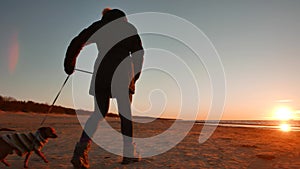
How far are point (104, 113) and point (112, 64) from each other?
770mm

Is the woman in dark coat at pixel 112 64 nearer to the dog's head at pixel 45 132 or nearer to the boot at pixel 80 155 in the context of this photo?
the boot at pixel 80 155

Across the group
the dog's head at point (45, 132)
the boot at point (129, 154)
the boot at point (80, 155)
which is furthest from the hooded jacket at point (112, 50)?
the dog's head at point (45, 132)

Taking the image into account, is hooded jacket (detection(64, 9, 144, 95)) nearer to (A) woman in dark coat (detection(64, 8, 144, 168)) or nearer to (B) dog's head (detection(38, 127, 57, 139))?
(A) woman in dark coat (detection(64, 8, 144, 168))

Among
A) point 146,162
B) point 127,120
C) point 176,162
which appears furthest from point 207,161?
point 127,120

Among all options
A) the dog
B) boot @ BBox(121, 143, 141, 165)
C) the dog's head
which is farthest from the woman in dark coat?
the dog's head

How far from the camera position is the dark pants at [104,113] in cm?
358

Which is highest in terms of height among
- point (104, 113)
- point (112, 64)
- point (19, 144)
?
point (112, 64)

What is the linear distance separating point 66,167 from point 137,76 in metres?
1.86

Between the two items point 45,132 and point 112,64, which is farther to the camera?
point 45,132

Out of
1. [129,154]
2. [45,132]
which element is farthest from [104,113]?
[45,132]

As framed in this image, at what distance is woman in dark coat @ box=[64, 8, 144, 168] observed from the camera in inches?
146

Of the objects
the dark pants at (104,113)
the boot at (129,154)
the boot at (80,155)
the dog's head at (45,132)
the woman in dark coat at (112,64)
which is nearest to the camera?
the boot at (80,155)

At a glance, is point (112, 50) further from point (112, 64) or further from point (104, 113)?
point (104, 113)

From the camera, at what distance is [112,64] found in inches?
154
